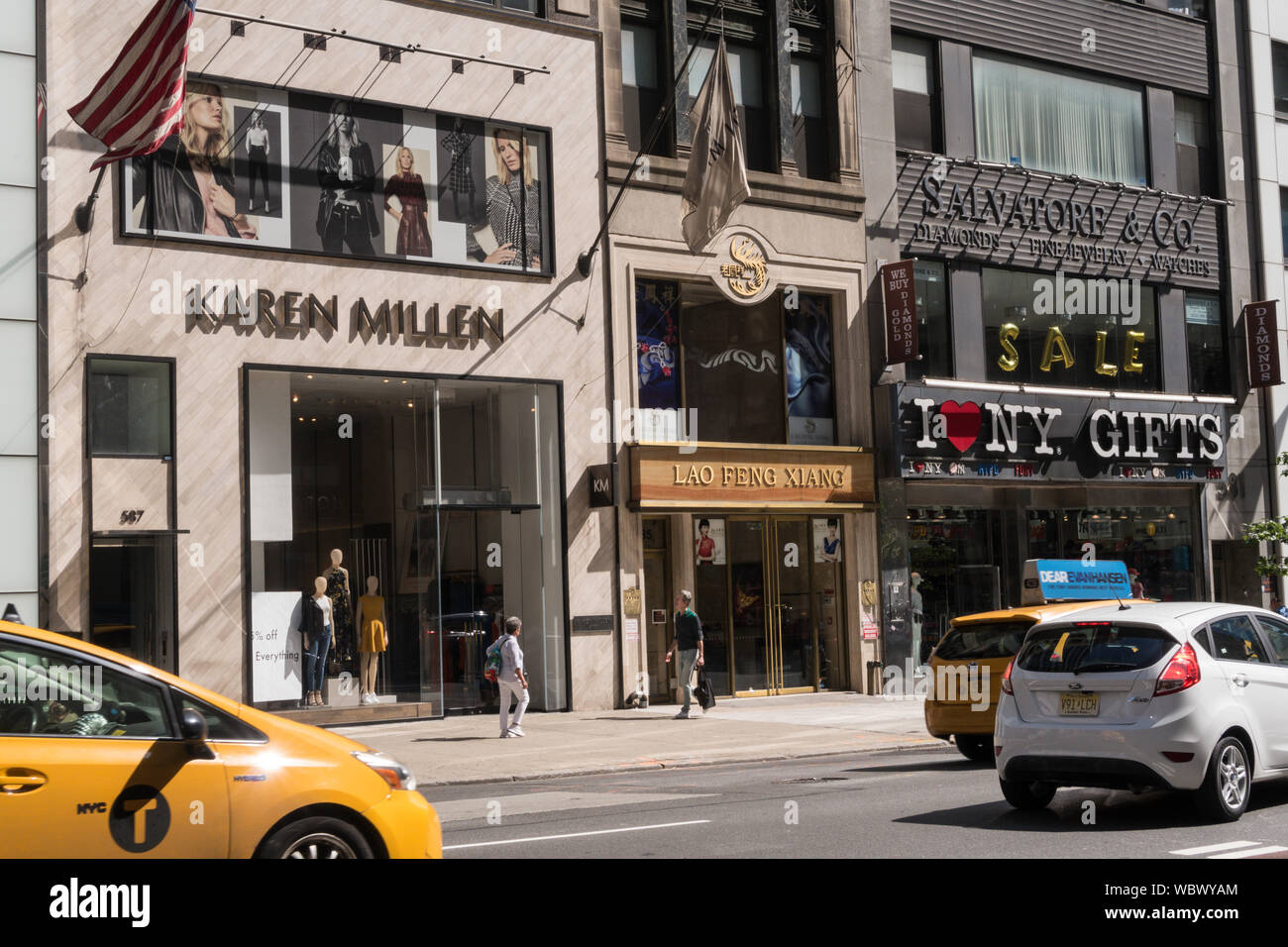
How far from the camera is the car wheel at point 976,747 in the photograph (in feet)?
53.7

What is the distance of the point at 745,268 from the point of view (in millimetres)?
26547

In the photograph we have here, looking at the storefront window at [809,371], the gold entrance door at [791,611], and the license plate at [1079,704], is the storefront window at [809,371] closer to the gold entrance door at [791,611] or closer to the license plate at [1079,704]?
the gold entrance door at [791,611]

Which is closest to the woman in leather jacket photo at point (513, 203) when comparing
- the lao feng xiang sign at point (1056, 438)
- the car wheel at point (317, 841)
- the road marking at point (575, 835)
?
the lao feng xiang sign at point (1056, 438)

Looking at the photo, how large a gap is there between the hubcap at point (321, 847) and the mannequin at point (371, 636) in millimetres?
15172

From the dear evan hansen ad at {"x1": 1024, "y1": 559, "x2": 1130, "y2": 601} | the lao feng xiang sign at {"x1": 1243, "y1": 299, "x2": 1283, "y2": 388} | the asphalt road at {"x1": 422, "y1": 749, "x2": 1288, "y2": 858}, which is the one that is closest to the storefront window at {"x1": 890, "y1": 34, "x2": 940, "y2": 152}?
the lao feng xiang sign at {"x1": 1243, "y1": 299, "x2": 1283, "y2": 388}

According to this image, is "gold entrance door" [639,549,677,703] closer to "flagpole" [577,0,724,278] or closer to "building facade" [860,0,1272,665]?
"building facade" [860,0,1272,665]

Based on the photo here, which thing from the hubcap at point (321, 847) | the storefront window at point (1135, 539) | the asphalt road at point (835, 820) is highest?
the storefront window at point (1135, 539)

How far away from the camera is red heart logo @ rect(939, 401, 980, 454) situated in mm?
28266

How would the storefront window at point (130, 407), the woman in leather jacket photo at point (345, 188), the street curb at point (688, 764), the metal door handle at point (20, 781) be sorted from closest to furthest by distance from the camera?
the metal door handle at point (20, 781)
the street curb at point (688, 764)
the storefront window at point (130, 407)
the woman in leather jacket photo at point (345, 188)

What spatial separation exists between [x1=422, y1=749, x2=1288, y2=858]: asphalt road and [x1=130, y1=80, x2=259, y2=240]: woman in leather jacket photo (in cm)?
949

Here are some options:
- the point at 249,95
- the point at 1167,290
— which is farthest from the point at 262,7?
the point at 1167,290

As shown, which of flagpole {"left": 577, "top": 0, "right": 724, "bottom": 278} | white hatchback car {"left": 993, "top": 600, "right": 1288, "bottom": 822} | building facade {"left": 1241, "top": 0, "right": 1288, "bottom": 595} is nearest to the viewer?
white hatchback car {"left": 993, "top": 600, "right": 1288, "bottom": 822}

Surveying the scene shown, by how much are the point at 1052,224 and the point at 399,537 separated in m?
15.9
